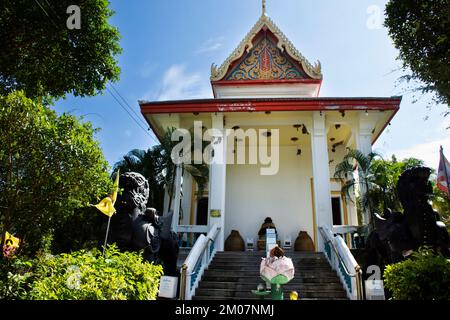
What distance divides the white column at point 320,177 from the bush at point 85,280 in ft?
23.2

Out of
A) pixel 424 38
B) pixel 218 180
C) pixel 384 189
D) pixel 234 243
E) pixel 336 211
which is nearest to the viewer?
pixel 424 38

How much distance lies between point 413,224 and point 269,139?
25.9ft

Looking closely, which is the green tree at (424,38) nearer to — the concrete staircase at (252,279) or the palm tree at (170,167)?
the concrete staircase at (252,279)

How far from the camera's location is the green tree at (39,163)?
5379 millimetres

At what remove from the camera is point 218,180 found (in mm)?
10516

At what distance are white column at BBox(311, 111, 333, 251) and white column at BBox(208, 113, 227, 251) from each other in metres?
2.77

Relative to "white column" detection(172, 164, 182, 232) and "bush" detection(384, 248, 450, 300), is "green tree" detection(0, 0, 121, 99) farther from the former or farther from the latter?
"bush" detection(384, 248, 450, 300)

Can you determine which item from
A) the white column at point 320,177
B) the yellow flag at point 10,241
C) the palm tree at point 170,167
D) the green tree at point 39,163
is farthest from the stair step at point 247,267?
the yellow flag at point 10,241

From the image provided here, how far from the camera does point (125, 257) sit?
354 cm

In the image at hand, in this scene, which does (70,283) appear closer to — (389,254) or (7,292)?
(7,292)

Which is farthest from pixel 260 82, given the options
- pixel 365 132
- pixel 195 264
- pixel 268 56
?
pixel 195 264

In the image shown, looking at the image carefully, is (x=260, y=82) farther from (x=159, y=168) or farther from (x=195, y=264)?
(x=195, y=264)

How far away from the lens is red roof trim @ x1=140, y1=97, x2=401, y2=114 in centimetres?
1056

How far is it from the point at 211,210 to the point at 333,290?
4435 millimetres
